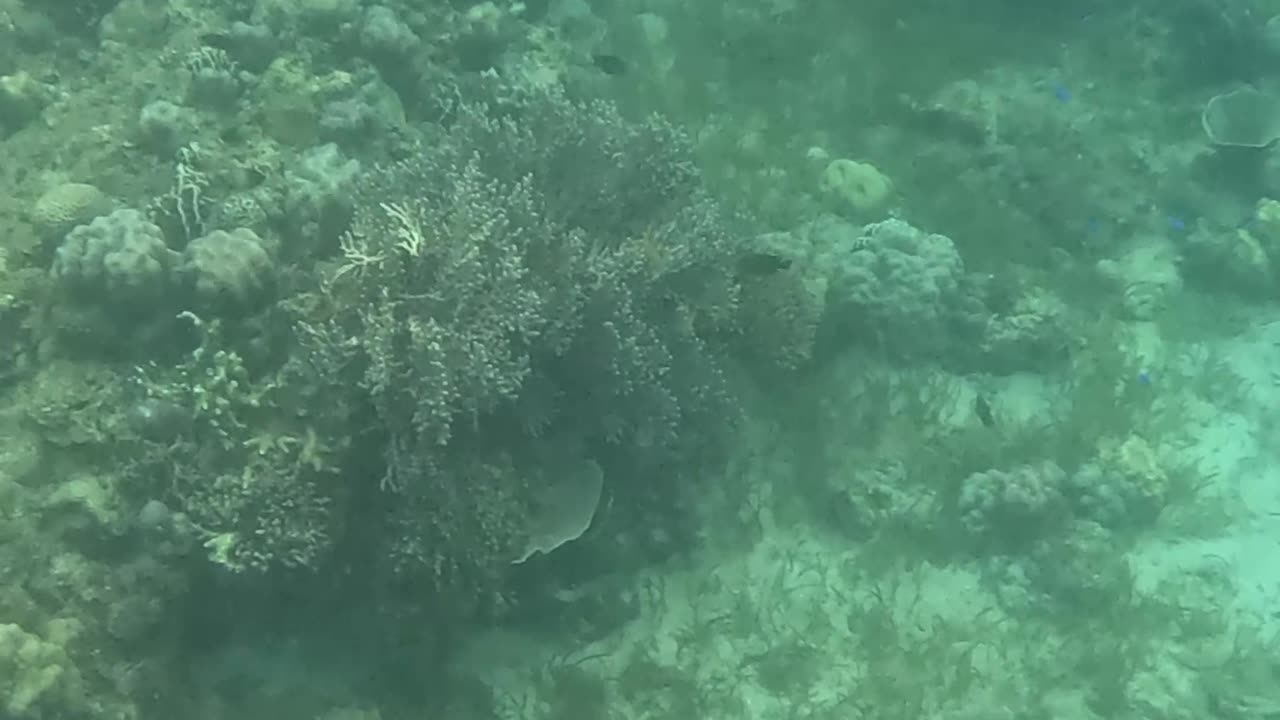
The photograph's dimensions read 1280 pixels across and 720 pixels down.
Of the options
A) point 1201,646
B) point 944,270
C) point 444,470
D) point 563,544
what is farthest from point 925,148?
point 444,470

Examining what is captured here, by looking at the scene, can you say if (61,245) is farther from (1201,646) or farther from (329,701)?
(1201,646)

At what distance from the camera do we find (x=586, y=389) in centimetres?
557

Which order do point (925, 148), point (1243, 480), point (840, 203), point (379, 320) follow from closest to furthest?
point (379, 320)
point (1243, 480)
point (840, 203)
point (925, 148)

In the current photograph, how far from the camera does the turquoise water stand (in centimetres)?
488

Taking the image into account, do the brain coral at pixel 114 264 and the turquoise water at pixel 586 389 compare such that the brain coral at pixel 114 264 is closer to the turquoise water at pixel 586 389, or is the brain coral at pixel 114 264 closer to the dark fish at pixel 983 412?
the turquoise water at pixel 586 389

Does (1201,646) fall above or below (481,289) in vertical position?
below

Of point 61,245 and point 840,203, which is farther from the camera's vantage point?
point 840,203

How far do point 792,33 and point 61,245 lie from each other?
7889mm

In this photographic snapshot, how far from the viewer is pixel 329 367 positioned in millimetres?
4852

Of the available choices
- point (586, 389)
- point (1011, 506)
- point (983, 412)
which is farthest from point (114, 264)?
point (1011, 506)

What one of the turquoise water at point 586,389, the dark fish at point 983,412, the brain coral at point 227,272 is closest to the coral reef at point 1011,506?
the turquoise water at point 586,389

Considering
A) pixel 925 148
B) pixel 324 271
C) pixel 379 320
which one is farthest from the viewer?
pixel 925 148

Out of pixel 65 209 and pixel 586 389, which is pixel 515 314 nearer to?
pixel 586 389

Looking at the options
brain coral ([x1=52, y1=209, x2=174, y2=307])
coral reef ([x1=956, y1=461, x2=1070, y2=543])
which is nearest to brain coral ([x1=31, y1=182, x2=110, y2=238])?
brain coral ([x1=52, y1=209, x2=174, y2=307])
